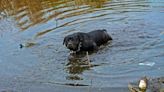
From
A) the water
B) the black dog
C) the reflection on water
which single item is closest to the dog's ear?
the black dog

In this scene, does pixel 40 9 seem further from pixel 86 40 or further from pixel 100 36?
pixel 86 40

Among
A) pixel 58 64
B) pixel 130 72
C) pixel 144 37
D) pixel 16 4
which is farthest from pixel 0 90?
pixel 16 4

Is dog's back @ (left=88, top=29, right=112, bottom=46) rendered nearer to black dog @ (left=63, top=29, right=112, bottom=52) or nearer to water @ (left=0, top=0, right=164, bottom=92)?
black dog @ (left=63, top=29, right=112, bottom=52)

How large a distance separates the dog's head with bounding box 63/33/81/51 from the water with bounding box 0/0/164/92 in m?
0.26

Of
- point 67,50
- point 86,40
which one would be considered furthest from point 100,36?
point 67,50

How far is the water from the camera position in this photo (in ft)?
31.6

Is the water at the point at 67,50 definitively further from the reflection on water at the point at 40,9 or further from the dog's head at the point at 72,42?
the dog's head at the point at 72,42

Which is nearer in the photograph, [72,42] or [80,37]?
[72,42]

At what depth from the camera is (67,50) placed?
1227 centimetres

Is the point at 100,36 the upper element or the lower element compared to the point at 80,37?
lower

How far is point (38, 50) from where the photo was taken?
12.1 m

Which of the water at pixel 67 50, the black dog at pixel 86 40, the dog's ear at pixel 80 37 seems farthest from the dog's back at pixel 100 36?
the dog's ear at pixel 80 37

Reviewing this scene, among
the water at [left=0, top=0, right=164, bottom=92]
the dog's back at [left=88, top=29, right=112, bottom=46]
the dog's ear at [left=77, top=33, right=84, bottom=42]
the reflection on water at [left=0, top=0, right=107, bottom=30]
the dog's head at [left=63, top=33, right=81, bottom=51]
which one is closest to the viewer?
the water at [left=0, top=0, right=164, bottom=92]

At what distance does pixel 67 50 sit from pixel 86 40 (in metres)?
0.55
